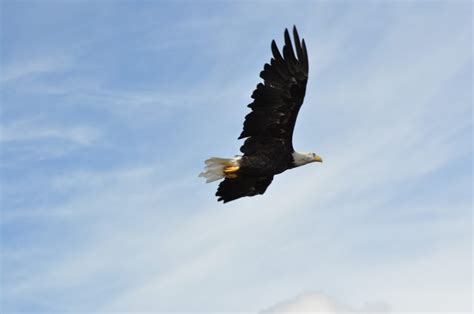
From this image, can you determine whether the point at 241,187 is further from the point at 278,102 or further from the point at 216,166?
the point at 278,102

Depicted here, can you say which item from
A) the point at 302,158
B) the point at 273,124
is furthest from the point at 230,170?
the point at 302,158

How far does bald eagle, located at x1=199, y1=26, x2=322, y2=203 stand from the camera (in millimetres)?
24172

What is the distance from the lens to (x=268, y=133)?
25.1 meters

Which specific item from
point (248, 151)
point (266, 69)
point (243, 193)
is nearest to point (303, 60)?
point (266, 69)

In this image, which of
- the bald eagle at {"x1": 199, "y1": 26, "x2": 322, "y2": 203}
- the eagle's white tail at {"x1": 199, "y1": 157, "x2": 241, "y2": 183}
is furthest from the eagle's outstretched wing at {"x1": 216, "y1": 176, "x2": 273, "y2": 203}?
the eagle's white tail at {"x1": 199, "y1": 157, "x2": 241, "y2": 183}

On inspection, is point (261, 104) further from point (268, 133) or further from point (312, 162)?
point (312, 162)

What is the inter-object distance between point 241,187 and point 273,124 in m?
2.46

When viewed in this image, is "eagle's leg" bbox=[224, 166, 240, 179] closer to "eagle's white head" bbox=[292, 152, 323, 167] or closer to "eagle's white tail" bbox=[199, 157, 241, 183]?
"eagle's white tail" bbox=[199, 157, 241, 183]

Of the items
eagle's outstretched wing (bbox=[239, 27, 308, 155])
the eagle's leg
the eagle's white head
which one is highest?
eagle's outstretched wing (bbox=[239, 27, 308, 155])

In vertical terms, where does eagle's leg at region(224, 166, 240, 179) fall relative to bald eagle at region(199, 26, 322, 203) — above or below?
below

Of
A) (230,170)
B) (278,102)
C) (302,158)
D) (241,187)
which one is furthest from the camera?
(241,187)

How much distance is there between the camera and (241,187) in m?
26.8

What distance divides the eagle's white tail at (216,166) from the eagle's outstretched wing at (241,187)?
0.96 meters

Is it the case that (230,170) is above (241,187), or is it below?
below
